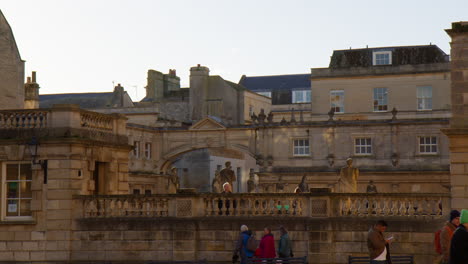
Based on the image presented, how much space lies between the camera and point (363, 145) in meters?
58.4

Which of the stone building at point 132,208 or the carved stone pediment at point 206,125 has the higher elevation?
the carved stone pediment at point 206,125

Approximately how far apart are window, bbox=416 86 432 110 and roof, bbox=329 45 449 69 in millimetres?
2376

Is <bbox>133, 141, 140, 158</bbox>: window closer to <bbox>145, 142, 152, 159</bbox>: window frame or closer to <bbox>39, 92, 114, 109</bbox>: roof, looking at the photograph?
<bbox>145, 142, 152, 159</bbox>: window frame

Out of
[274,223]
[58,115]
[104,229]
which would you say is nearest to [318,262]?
[274,223]

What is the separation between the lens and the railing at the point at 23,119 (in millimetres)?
25020

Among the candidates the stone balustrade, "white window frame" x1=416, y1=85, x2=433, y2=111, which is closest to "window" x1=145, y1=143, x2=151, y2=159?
"white window frame" x1=416, y1=85, x2=433, y2=111

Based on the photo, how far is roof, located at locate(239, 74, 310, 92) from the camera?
8925 centimetres

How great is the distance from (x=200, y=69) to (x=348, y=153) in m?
19.1

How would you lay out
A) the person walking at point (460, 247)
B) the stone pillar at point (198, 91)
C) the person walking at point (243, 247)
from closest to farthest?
1. the person walking at point (460, 247)
2. the person walking at point (243, 247)
3. the stone pillar at point (198, 91)

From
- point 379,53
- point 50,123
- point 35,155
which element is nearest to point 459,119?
point 50,123

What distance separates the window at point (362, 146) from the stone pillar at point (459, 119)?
36.3 meters

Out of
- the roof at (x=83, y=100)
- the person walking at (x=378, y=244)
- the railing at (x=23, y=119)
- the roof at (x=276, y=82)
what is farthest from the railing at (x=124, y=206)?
the roof at (x=276, y=82)

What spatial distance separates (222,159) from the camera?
75.5 meters

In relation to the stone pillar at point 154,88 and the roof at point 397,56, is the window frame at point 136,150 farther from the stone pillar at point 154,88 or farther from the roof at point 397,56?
the stone pillar at point 154,88
